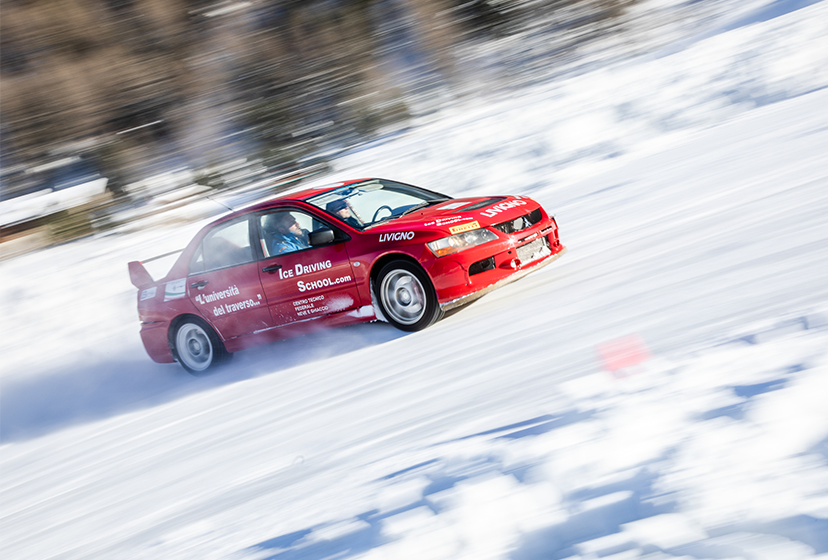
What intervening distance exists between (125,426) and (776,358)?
496cm

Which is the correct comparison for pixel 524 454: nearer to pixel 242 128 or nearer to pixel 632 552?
pixel 632 552

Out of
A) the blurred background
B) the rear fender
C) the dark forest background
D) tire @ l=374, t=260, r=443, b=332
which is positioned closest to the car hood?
tire @ l=374, t=260, r=443, b=332

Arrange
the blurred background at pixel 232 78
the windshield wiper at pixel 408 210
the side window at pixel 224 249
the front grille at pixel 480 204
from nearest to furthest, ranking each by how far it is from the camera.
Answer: the front grille at pixel 480 204 → the windshield wiper at pixel 408 210 → the side window at pixel 224 249 → the blurred background at pixel 232 78

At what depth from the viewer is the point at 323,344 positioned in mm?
6355

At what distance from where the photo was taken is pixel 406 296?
18.9ft

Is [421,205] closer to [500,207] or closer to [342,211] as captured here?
[342,211]

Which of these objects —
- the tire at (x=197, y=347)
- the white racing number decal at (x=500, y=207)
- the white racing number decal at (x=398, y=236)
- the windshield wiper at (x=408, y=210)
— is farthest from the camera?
the tire at (x=197, y=347)

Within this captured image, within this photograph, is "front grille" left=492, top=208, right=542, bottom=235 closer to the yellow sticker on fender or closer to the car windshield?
the yellow sticker on fender

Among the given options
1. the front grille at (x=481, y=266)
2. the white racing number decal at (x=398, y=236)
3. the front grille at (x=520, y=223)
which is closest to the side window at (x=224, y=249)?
the white racing number decal at (x=398, y=236)

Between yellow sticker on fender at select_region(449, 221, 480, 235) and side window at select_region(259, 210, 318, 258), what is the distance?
4.48 ft

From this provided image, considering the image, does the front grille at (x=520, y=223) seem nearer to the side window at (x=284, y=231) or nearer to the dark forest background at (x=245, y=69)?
the side window at (x=284, y=231)

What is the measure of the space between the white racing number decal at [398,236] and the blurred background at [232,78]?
380 inches

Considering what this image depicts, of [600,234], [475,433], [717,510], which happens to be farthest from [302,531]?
[600,234]

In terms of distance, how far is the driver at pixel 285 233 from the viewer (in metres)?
6.26
